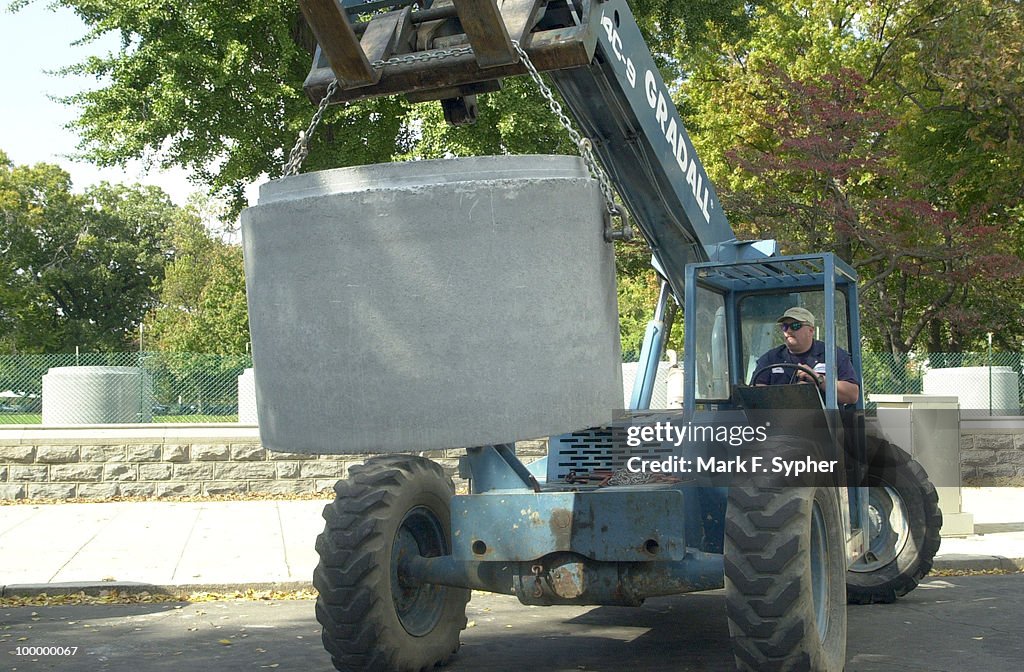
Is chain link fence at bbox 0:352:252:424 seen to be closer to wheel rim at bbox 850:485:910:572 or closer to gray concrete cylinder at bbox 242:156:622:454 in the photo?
wheel rim at bbox 850:485:910:572

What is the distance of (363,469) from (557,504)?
4.21ft

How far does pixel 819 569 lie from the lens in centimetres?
596

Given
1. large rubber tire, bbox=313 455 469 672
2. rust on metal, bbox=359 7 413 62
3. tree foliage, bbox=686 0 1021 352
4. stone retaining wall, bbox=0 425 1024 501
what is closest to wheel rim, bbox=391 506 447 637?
large rubber tire, bbox=313 455 469 672

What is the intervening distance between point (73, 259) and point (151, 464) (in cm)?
5990

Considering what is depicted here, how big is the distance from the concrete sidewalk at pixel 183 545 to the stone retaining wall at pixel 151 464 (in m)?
0.35

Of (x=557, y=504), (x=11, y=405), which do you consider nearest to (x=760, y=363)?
(x=557, y=504)

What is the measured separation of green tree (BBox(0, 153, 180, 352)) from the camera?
6094cm

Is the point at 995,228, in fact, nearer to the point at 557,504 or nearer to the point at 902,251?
the point at 902,251

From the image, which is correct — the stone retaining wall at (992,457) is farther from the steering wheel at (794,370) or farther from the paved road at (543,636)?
the steering wheel at (794,370)

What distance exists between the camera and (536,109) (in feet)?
58.8

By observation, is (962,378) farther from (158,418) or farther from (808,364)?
(158,418)

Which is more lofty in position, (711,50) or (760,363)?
(711,50)

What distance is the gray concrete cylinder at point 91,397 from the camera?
14.4 meters

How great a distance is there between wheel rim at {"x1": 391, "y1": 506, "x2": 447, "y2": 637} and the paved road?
35cm
